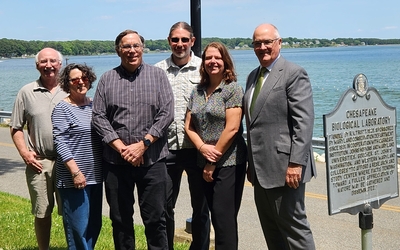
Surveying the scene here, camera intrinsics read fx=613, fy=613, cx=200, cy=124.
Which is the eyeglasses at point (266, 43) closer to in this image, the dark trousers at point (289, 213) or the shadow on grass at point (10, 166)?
the dark trousers at point (289, 213)

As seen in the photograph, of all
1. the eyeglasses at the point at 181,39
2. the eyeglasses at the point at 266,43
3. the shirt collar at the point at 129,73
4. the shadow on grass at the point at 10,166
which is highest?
the eyeglasses at the point at 181,39

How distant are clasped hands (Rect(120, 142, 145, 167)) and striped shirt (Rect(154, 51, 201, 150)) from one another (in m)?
0.54

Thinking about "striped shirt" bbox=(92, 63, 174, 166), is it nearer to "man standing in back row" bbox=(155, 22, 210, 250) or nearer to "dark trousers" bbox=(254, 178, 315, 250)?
"man standing in back row" bbox=(155, 22, 210, 250)

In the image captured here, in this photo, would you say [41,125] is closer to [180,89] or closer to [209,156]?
[180,89]

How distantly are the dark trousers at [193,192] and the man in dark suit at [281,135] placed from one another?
0.76 metres

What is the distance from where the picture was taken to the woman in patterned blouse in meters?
4.96

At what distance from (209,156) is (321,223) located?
350cm

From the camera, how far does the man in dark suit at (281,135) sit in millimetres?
4551

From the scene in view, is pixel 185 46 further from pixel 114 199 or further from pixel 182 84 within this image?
pixel 114 199

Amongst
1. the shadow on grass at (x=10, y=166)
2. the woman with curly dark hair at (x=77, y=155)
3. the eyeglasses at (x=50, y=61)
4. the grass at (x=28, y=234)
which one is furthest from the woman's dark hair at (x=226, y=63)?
the shadow on grass at (x=10, y=166)

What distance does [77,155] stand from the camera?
504 cm

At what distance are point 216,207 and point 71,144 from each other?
1.30 metres

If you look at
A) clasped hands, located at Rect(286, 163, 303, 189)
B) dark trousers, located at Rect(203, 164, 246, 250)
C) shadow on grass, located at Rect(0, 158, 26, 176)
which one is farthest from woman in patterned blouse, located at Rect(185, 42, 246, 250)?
shadow on grass, located at Rect(0, 158, 26, 176)

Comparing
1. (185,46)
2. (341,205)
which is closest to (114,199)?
(185,46)
